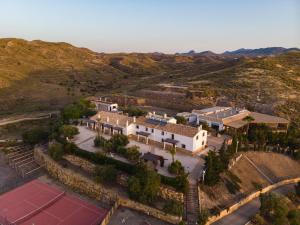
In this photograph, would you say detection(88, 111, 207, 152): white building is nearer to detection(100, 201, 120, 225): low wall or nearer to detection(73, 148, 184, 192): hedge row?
detection(73, 148, 184, 192): hedge row

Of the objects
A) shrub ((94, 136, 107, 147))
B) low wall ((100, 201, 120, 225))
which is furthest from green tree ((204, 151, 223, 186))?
shrub ((94, 136, 107, 147))

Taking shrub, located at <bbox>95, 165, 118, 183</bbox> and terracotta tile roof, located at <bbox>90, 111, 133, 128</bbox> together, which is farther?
terracotta tile roof, located at <bbox>90, 111, 133, 128</bbox>

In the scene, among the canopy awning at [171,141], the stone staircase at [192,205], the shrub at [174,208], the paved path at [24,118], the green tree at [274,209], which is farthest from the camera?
the paved path at [24,118]

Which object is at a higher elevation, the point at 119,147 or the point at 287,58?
the point at 287,58

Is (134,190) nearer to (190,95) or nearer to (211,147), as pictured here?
(211,147)

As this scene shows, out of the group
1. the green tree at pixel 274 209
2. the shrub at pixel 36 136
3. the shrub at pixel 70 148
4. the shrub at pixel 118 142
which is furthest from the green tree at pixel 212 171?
the shrub at pixel 36 136

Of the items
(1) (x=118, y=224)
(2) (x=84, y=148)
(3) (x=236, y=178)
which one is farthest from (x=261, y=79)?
(1) (x=118, y=224)

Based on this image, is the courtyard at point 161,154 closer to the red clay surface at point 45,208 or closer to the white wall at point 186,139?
the white wall at point 186,139
